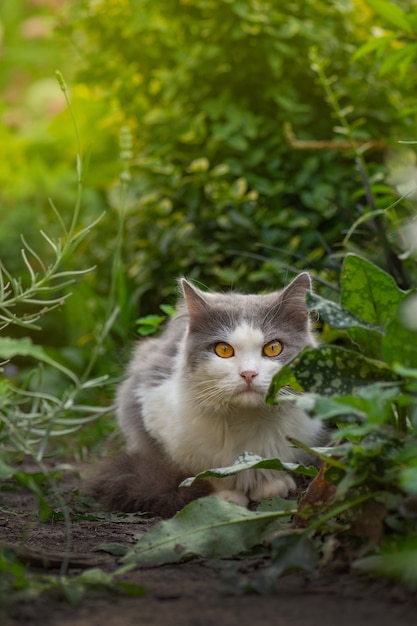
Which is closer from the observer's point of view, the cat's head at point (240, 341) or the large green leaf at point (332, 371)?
the large green leaf at point (332, 371)

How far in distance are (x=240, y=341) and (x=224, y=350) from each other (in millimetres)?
70

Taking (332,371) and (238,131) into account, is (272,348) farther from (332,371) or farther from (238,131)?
(238,131)

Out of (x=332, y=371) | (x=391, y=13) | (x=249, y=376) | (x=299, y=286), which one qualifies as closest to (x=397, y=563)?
(x=332, y=371)

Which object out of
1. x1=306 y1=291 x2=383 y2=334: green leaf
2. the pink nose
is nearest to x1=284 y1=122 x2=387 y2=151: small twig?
the pink nose

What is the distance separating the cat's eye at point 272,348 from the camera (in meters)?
2.63

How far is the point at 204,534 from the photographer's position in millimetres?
1790

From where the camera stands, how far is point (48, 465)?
137 inches

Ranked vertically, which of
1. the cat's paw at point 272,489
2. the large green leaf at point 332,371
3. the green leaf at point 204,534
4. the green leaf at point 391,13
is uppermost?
the green leaf at point 391,13

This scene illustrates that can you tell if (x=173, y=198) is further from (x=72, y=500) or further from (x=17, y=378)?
(x=72, y=500)

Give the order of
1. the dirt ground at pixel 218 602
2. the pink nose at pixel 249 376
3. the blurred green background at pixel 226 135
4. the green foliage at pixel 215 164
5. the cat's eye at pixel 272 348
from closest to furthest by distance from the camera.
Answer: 1. the dirt ground at pixel 218 602
2. the pink nose at pixel 249 376
3. the cat's eye at pixel 272 348
4. the green foliage at pixel 215 164
5. the blurred green background at pixel 226 135

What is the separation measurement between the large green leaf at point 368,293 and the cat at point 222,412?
26.5 inches

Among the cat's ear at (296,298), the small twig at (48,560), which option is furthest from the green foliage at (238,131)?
the small twig at (48,560)

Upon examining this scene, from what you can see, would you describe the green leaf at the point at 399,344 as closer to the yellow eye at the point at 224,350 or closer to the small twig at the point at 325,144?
the yellow eye at the point at 224,350

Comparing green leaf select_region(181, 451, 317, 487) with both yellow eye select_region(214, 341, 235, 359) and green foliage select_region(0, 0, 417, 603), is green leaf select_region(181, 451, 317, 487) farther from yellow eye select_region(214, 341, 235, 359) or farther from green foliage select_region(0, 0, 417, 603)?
green foliage select_region(0, 0, 417, 603)
